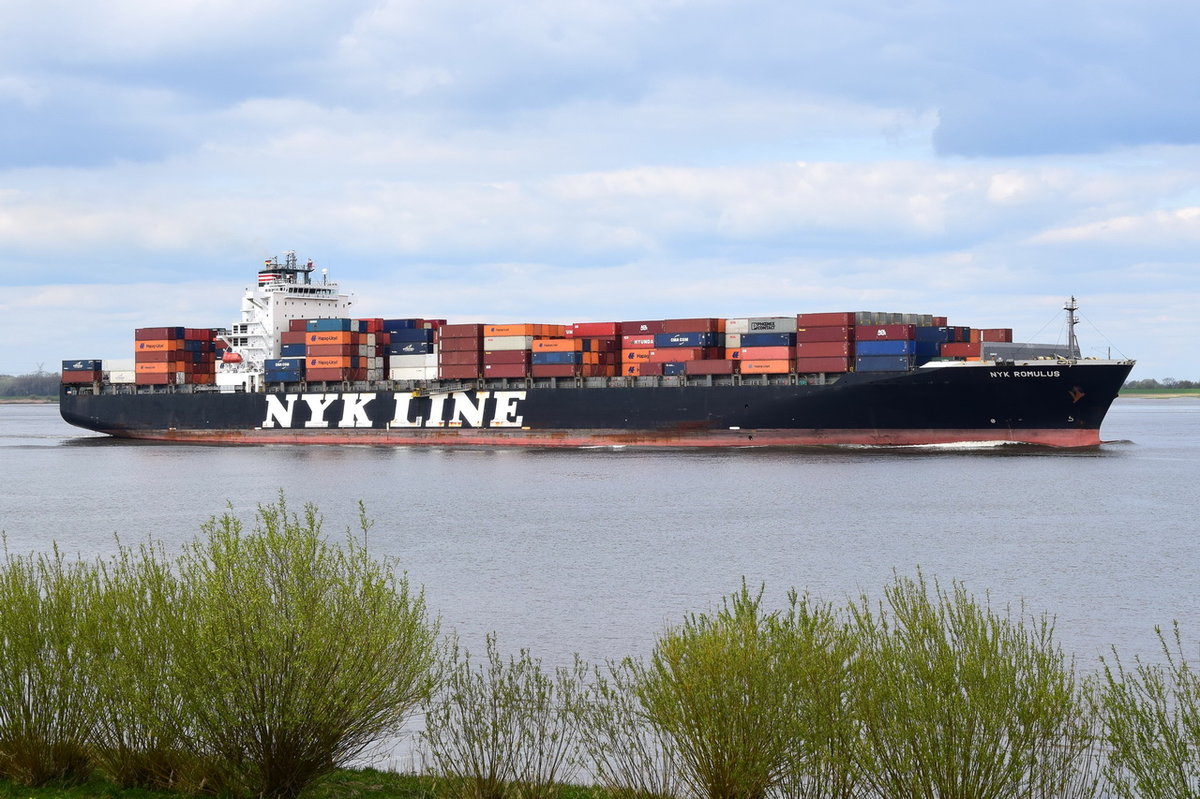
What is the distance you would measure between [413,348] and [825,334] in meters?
23.5

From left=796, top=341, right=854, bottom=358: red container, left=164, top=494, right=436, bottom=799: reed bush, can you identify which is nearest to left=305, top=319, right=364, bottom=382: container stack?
left=796, top=341, right=854, bottom=358: red container

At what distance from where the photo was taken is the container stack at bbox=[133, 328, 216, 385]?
71625mm

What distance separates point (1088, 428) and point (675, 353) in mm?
18101

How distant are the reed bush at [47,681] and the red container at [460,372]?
51415 millimetres

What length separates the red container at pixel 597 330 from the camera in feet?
197

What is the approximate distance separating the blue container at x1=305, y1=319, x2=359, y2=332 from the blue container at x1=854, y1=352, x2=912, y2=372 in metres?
27.9

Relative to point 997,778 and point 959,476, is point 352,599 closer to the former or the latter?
point 997,778

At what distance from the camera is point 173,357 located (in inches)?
2825

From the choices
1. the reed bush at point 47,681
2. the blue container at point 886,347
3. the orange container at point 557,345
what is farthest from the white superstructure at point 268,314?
the reed bush at point 47,681

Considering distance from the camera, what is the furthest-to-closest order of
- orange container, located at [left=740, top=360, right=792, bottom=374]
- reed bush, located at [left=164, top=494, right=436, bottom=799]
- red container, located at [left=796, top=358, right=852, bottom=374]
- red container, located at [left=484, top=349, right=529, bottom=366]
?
red container, located at [left=484, top=349, right=529, bottom=366] → orange container, located at [left=740, top=360, right=792, bottom=374] → red container, located at [left=796, top=358, right=852, bottom=374] → reed bush, located at [left=164, top=494, right=436, bottom=799]

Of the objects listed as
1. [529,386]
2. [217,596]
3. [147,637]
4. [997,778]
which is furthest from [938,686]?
[529,386]

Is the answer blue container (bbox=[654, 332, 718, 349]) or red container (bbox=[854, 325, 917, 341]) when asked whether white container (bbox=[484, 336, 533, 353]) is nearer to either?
blue container (bbox=[654, 332, 718, 349])

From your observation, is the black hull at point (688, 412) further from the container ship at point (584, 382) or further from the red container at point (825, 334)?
the red container at point (825, 334)

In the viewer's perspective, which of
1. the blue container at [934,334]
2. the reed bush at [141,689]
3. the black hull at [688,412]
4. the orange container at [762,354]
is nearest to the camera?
the reed bush at [141,689]
